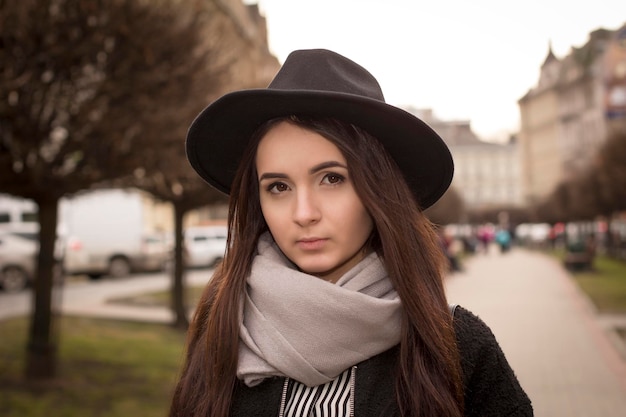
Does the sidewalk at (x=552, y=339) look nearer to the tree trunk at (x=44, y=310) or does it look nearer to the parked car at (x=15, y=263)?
the parked car at (x=15, y=263)

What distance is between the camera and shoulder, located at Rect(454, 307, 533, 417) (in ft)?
Result: 6.32

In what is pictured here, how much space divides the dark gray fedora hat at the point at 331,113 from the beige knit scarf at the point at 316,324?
335 mm

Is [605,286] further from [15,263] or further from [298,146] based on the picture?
[298,146]

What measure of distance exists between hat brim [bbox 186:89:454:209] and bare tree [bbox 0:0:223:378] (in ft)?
13.9

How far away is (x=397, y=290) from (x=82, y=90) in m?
5.61

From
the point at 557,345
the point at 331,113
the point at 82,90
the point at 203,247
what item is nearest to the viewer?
the point at 331,113

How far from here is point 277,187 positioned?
213 cm

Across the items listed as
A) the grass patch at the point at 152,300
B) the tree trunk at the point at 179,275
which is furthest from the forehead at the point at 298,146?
the grass patch at the point at 152,300

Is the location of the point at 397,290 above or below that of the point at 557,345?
above

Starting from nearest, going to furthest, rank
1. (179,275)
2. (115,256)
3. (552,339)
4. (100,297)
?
(552,339), (179,275), (100,297), (115,256)

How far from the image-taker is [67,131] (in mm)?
7000

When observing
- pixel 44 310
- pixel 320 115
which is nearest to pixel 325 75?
pixel 320 115

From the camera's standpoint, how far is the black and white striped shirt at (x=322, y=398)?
6.43 ft

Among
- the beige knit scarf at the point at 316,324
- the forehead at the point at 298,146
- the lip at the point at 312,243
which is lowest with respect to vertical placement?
the beige knit scarf at the point at 316,324
